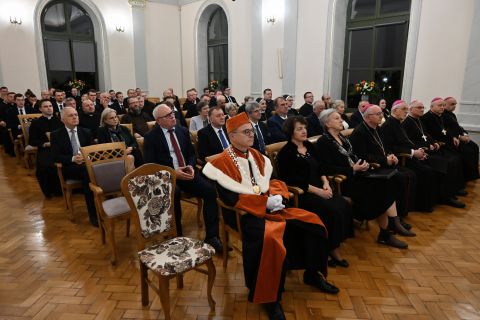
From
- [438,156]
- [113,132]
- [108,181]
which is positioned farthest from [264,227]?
[438,156]

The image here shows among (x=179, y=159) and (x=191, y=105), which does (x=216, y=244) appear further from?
(x=191, y=105)

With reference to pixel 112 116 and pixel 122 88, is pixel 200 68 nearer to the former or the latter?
pixel 122 88

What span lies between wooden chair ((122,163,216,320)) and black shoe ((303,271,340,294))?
0.83 meters

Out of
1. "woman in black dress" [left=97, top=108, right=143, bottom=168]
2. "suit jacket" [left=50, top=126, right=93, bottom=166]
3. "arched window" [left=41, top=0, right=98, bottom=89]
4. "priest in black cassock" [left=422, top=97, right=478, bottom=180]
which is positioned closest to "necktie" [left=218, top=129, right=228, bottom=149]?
"woman in black dress" [left=97, top=108, right=143, bottom=168]

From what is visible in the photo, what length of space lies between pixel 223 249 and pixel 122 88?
9.98m

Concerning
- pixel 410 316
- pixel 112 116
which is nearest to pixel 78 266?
pixel 112 116

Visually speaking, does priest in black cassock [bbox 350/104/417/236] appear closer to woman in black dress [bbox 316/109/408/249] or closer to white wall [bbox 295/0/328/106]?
woman in black dress [bbox 316/109/408/249]

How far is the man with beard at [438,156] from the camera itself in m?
4.70

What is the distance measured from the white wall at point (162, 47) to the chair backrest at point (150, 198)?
33.8ft

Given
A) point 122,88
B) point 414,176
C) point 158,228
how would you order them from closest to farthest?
point 158,228
point 414,176
point 122,88

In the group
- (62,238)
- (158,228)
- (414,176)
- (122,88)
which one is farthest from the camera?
(122,88)

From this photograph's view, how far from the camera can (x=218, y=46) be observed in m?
12.1

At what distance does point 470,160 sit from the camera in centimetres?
546

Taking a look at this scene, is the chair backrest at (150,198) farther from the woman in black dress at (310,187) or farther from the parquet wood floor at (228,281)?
the woman in black dress at (310,187)
